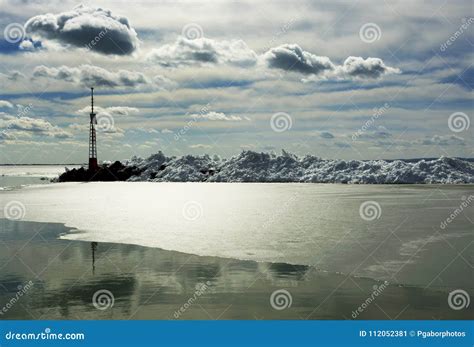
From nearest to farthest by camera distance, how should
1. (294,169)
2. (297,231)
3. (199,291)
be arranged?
(199,291) → (297,231) → (294,169)

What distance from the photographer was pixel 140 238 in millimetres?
17953

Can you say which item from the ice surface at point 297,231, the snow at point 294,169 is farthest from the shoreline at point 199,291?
the snow at point 294,169

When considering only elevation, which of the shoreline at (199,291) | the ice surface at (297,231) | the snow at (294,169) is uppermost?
the snow at (294,169)

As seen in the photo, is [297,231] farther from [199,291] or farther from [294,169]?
[294,169]

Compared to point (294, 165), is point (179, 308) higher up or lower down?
lower down

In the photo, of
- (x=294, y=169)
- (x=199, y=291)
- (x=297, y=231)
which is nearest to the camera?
(x=199, y=291)

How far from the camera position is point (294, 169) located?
7288cm

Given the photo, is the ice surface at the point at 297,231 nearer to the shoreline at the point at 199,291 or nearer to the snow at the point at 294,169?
the shoreline at the point at 199,291

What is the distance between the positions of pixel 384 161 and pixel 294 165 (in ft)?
41.5

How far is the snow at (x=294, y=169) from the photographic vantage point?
60.6 metres

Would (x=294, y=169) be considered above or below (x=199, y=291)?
above

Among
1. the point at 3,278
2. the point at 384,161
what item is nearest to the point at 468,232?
the point at 3,278

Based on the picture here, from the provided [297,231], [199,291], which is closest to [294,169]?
[297,231]

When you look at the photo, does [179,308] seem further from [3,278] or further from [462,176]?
[462,176]
